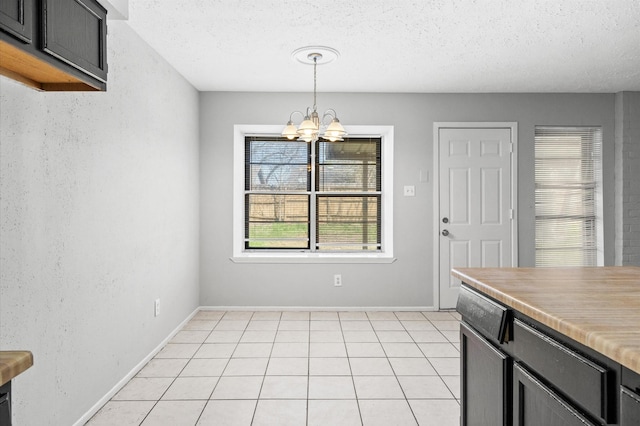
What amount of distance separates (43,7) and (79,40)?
214mm

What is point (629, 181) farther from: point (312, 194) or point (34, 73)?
point (34, 73)

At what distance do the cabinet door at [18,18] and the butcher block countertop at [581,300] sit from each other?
70.5 inches

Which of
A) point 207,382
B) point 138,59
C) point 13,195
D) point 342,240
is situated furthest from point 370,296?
point 13,195

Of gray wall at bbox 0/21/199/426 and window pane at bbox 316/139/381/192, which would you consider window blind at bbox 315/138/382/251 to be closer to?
window pane at bbox 316/139/381/192

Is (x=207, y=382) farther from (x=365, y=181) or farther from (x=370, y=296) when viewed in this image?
(x=365, y=181)

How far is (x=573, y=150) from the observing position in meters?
4.68

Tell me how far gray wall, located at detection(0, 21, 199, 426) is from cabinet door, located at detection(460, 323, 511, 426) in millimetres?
1905

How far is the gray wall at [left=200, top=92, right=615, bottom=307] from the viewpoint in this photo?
4555mm

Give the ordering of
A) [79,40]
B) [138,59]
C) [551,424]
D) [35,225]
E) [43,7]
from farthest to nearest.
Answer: [138,59], [35,225], [79,40], [43,7], [551,424]

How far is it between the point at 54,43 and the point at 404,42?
7.95 ft

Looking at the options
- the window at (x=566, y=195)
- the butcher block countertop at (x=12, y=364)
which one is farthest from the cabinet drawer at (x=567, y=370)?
the window at (x=566, y=195)

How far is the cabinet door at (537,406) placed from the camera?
1.03m

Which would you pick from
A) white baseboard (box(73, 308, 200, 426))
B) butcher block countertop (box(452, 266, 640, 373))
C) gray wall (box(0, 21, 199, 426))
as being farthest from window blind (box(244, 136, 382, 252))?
butcher block countertop (box(452, 266, 640, 373))

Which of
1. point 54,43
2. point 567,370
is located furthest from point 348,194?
point 567,370
